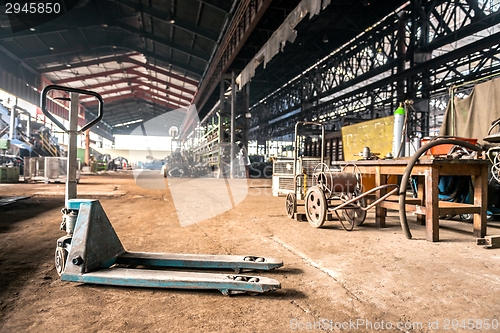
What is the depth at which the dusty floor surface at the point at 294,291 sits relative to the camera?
1449mm

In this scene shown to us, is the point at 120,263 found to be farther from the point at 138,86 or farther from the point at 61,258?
the point at 138,86

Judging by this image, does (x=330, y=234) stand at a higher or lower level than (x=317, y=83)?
lower

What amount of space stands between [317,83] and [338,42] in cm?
293

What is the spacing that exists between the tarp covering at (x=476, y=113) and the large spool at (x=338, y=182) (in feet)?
10.3

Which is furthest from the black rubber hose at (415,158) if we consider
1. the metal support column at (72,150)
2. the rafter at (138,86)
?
the rafter at (138,86)

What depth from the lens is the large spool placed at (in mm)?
3837

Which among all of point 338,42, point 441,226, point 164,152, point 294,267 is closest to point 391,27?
point 338,42

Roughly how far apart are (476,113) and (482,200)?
3.29 m

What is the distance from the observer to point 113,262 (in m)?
2.12

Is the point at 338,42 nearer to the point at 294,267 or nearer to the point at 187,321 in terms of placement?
the point at 294,267

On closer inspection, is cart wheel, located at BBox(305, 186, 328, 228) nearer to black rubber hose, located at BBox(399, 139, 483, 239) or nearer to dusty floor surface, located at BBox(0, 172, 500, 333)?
dusty floor surface, located at BBox(0, 172, 500, 333)

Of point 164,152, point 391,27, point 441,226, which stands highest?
point 391,27

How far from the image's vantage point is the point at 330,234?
342cm

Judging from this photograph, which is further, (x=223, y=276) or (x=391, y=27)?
(x=391, y=27)
